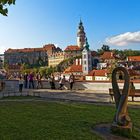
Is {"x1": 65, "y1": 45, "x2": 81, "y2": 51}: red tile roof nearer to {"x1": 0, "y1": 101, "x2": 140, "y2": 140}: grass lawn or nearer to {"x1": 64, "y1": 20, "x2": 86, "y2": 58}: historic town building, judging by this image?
{"x1": 64, "y1": 20, "x2": 86, "y2": 58}: historic town building

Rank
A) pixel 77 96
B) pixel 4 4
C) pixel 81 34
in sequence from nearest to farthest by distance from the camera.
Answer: pixel 4 4, pixel 77 96, pixel 81 34

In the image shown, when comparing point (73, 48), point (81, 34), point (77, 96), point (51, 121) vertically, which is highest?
point (81, 34)

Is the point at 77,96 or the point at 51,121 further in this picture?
the point at 77,96

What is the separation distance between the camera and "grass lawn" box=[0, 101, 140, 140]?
11281mm

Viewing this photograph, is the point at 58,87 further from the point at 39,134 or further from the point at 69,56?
the point at 69,56

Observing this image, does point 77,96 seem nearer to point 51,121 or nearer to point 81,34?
point 51,121

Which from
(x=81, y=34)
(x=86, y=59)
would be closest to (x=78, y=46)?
(x=81, y=34)

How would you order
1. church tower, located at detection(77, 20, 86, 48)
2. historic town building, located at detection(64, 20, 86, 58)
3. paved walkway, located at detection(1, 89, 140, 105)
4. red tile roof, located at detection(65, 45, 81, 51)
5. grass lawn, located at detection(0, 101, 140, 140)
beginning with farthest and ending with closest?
1. red tile roof, located at detection(65, 45, 81, 51)
2. historic town building, located at detection(64, 20, 86, 58)
3. church tower, located at detection(77, 20, 86, 48)
4. paved walkway, located at detection(1, 89, 140, 105)
5. grass lawn, located at detection(0, 101, 140, 140)

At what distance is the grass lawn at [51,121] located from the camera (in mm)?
11281

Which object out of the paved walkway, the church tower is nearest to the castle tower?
the church tower

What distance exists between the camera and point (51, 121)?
13.5 metres

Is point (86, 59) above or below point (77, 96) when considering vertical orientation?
above

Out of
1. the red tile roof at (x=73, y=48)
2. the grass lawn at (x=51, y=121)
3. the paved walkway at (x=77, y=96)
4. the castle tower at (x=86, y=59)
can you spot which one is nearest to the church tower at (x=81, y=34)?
the red tile roof at (x=73, y=48)

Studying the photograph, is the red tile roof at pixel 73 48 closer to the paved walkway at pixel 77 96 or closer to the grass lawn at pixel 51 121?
the paved walkway at pixel 77 96
